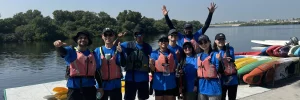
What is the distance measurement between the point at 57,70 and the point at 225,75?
16512 millimetres

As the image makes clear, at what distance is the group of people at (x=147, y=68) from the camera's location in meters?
4.18

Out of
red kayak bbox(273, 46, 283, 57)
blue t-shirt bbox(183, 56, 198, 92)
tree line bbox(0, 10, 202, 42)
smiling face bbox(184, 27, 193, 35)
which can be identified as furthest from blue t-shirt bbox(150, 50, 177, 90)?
tree line bbox(0, 10, 202, 42)

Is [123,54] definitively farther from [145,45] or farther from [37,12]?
[37,12]

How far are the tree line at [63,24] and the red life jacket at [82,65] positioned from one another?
115 ft

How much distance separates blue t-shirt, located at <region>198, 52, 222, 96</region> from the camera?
4.35m

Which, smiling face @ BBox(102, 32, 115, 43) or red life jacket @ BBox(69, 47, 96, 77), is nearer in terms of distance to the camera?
red life jacket @ BBox(69, 47, 96, 77)

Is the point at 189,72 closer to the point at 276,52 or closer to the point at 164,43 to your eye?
the point at 164,43

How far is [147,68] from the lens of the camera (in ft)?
15.9

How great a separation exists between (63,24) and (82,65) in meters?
65.1

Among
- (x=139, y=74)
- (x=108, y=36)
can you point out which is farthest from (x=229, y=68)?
(x=108, y=36)

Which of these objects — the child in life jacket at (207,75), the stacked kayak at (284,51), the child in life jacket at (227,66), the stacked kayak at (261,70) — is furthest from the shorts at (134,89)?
the stacked kayak at (284,51)

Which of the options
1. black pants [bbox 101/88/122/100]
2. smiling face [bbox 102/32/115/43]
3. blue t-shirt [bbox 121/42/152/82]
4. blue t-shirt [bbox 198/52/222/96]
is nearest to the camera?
blue t-shirt [bbox 198/52/222/96]

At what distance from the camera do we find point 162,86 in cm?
463

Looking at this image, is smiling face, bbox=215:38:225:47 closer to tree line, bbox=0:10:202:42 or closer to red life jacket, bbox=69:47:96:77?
red life jacket, bbox=69:47:96:77
